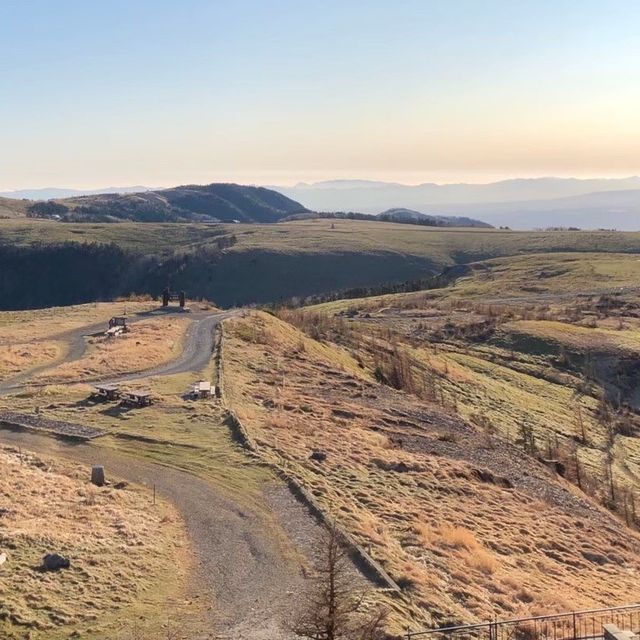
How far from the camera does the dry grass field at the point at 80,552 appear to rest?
14.1 metres

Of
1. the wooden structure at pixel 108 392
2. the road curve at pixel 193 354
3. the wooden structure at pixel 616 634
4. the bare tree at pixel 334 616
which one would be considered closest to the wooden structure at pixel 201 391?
the wooden structure at pixel 108 392

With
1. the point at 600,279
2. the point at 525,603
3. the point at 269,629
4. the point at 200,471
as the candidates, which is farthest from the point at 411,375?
the point at 600,279

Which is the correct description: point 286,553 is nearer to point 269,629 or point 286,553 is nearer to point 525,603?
point 269,629

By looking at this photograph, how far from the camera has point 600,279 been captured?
114062 millimetres

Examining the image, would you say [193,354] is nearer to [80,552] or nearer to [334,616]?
[80,552]

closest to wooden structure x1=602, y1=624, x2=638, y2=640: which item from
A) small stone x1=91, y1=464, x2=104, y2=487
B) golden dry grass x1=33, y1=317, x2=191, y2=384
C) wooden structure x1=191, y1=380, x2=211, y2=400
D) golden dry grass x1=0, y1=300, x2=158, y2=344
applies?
small stone x1=91, y1=464, x2=104, y2=487

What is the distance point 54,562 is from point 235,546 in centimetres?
432

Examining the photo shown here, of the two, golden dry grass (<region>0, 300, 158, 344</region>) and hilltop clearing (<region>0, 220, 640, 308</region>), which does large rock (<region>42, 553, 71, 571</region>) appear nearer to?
golden dry grass (<region>0, 300, 158, 344</region>)

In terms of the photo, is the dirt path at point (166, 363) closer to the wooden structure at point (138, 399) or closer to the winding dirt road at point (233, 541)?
the wooden structure at point (138, 399)

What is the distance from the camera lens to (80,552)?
54.7ft

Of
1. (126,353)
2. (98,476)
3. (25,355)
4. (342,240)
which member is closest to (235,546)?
(98,476)

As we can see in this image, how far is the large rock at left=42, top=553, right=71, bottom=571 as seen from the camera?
15791 millimetres

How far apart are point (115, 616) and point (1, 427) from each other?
1563 centimetres

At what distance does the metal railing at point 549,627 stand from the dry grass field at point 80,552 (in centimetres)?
599
